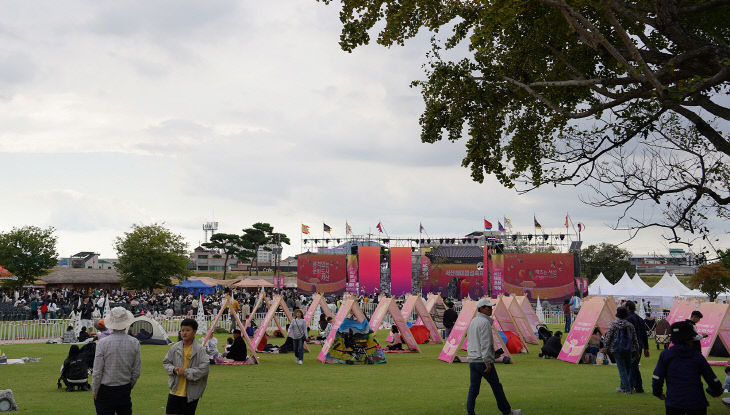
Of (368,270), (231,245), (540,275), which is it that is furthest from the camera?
(231,245)

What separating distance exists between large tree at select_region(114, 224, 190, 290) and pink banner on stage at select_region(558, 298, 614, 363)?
151ft

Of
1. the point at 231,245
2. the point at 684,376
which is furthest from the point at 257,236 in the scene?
the point at 684,376

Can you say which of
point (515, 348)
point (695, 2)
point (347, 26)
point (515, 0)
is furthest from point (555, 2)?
point (515, 348)

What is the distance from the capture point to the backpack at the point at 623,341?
35.7 ft

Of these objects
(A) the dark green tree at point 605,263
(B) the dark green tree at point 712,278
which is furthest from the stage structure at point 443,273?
(A) the dark green tree at point 605,263

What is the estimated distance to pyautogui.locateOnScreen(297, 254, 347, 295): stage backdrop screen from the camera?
57.2 metres

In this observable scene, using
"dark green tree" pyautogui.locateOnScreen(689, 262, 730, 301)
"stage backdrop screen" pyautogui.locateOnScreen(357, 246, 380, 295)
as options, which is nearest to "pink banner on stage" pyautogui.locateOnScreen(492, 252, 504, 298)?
"stage backdrop screen" pyautogui.locateOnScreen(357, 246, 380, 295)

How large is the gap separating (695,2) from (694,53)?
3.78ft

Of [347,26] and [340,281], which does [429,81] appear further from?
[340,281]

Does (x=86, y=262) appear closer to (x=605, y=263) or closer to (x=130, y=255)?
(x=130, y=255)

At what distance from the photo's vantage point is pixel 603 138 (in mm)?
10703

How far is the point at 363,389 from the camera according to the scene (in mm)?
12305

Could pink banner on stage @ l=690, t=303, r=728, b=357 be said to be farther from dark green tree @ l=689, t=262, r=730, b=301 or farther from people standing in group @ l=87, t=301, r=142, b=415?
dark green tree @ l=689, t=262, r=730, b=301

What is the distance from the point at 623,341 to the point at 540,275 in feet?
138
